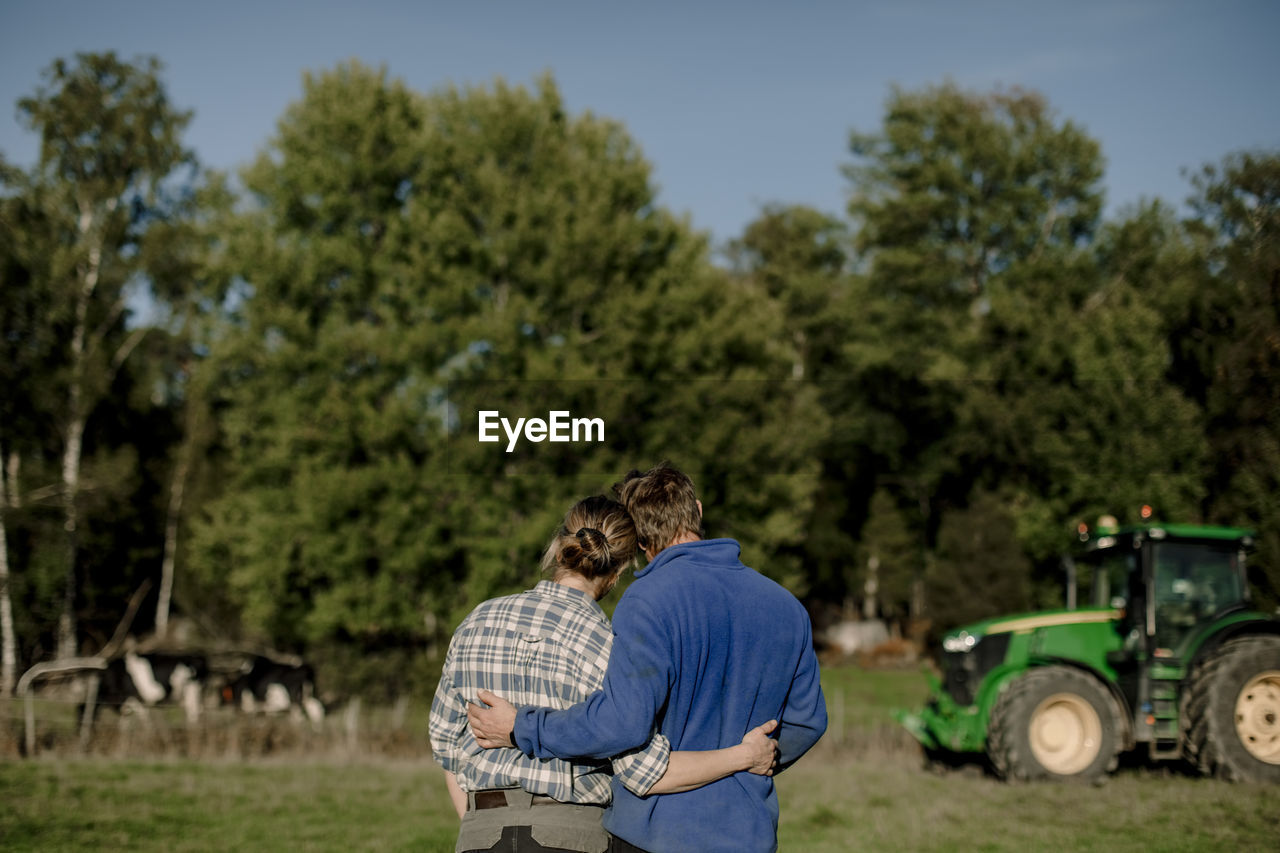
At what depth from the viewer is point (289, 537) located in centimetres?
2391

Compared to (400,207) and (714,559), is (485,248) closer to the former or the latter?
(400,207)

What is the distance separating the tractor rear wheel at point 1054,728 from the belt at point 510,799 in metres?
8.60

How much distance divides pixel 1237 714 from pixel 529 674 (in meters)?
9.52

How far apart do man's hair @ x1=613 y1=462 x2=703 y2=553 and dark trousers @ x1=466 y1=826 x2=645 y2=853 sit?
90 centimetres

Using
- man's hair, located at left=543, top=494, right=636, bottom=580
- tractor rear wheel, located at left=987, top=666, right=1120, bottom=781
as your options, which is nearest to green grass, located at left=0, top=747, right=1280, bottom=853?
tractor rear wheel, located at left=987, top=666, right=1120, bottom=781

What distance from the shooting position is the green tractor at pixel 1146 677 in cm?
1024

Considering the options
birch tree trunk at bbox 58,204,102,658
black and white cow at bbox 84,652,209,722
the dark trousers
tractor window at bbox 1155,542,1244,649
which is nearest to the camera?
the dark trousers

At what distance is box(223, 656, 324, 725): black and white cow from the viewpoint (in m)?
19.1

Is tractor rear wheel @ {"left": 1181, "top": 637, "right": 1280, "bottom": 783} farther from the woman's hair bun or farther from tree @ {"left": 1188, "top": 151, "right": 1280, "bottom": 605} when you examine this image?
the woman's hair bun

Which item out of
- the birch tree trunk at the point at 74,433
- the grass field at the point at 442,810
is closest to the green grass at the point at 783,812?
the grass field at the point at 442,810

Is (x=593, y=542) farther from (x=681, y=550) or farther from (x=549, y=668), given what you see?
(x=549, y=668)

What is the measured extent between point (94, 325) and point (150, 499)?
19.1 feet

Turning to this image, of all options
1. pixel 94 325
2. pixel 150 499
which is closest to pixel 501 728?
pixel 94 325

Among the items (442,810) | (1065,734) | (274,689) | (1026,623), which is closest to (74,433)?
(274,689)
